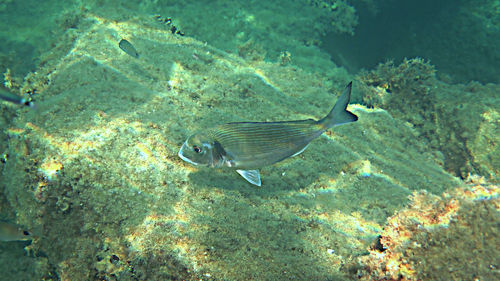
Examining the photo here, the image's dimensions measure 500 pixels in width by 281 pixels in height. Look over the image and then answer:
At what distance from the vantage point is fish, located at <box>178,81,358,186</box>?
2.42 m

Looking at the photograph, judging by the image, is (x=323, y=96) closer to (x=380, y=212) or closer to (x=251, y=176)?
(x=380, y=212)

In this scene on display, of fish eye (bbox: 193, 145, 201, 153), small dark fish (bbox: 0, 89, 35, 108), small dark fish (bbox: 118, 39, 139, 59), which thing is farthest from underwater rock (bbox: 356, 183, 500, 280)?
small dark fish (bbox: 118, 39, 139, 59)

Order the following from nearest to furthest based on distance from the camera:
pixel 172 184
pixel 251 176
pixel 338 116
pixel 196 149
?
pixel 196 149, pixel 251 176, pixel 338 116, pixel 172 184

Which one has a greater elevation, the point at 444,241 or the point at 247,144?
the point at 444,241

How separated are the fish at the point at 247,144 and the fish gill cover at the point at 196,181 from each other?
0.54 metres

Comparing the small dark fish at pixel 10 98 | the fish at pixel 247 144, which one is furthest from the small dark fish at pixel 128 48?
the fish at pixel 247 144

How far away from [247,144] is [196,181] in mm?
852

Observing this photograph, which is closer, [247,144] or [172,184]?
[247,144]

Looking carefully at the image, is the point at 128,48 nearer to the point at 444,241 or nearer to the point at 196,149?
the point at 196,149

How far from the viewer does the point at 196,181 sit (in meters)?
2.90

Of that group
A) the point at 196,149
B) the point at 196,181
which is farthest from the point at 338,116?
the point at 196,181

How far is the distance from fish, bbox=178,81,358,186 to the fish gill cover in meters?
0.54

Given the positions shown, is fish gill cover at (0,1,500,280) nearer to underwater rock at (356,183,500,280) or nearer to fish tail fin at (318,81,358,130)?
underwater rock at (356,183,500,280)

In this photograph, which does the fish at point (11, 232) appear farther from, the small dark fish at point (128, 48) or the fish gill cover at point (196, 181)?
the small dark fish at point (128, 48)
